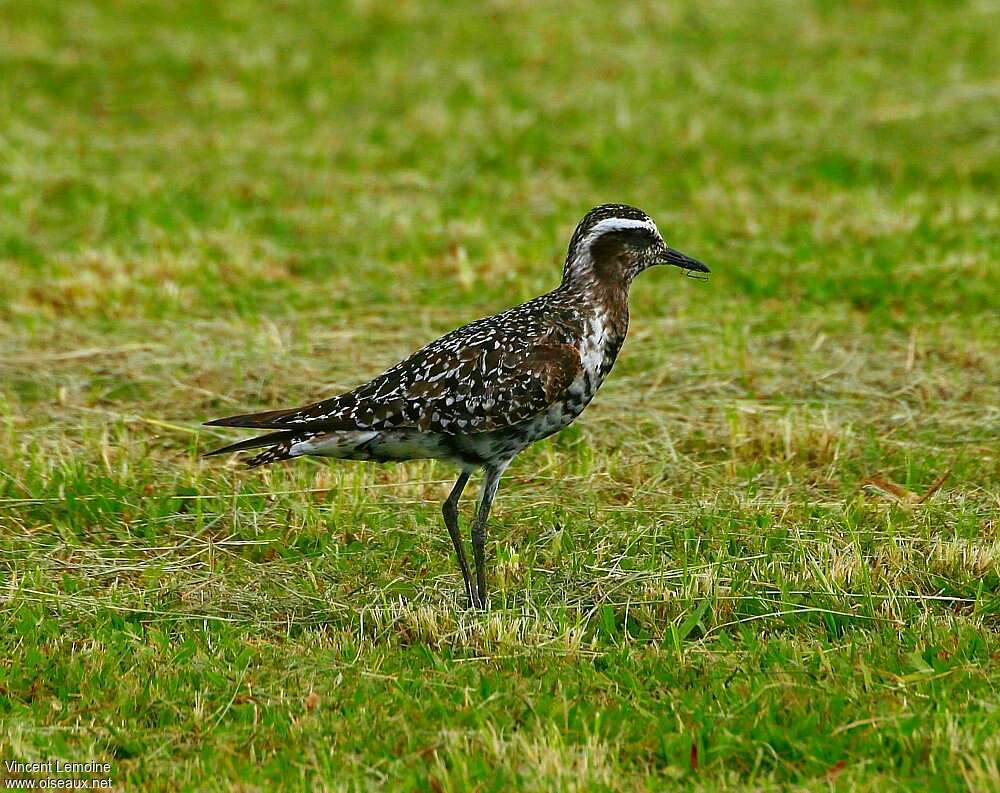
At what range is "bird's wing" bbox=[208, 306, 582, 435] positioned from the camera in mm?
6441

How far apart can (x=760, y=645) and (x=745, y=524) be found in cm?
126

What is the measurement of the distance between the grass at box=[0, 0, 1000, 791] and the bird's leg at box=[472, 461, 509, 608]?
0.65 ft

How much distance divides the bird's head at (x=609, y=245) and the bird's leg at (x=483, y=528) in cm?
96

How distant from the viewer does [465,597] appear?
653 cm

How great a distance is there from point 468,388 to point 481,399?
0.26 feet

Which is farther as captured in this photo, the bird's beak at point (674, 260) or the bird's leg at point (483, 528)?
the bird's beak at point (674, 260)

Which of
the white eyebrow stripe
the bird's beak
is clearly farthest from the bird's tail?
the bird's beak

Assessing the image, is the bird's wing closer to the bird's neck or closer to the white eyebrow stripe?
the bird's neck

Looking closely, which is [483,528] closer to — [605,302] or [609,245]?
[605,302]

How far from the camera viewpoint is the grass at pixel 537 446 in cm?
540

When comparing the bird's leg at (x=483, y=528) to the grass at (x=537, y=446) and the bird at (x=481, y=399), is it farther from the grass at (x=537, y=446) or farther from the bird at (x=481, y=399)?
the grass at (x=537, y=446)

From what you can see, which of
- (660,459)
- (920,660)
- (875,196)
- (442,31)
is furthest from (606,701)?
(442,31)

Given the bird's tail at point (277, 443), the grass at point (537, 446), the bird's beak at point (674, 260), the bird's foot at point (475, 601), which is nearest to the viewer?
the grass at point (537, 446)


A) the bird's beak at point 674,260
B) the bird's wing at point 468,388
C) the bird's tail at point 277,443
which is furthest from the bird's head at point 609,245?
the bird's tail at point 277,443
